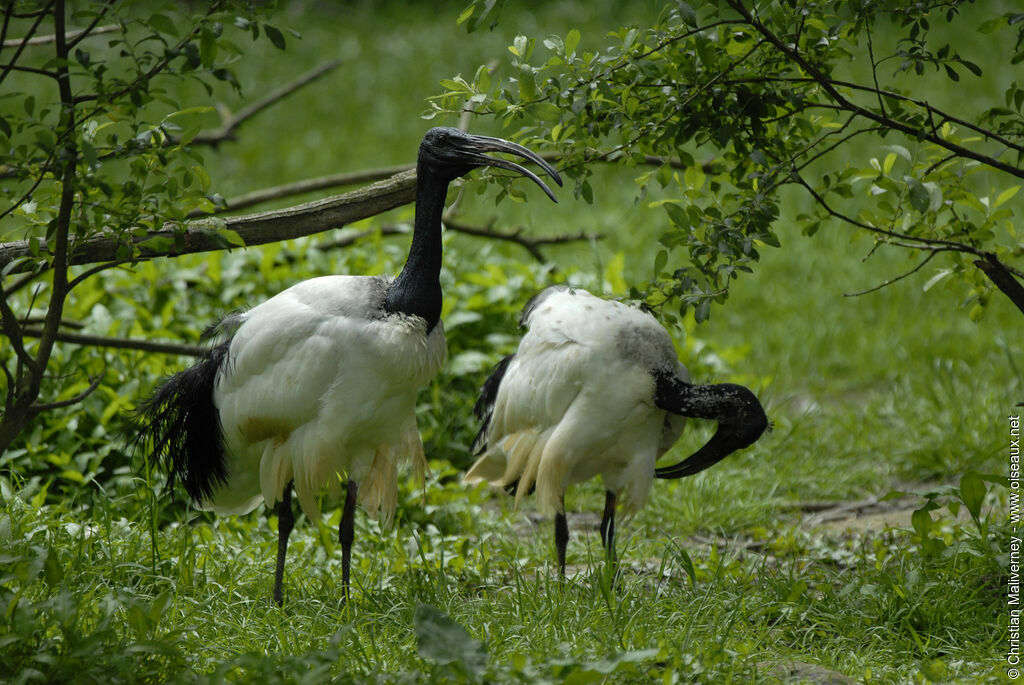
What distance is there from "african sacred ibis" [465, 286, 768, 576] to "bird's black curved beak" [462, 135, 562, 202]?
2.38 ft

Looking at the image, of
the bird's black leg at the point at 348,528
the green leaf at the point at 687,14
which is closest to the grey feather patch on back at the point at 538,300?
the bird's black leg at the point at 348,528

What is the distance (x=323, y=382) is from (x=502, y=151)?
3.32ft

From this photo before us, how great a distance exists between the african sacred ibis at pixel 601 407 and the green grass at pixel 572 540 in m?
0.33

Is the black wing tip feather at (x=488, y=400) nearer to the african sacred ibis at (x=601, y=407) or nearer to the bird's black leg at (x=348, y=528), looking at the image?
the african sacred ibis at (x=601, y=407)

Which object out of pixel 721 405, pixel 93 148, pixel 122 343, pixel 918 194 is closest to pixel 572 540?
pixel 721 405

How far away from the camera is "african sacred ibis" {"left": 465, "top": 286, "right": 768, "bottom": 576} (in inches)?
161

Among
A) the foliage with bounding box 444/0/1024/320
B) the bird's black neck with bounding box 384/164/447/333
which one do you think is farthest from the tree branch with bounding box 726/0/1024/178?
the bird's black neck with bounding box 384/164/447/333

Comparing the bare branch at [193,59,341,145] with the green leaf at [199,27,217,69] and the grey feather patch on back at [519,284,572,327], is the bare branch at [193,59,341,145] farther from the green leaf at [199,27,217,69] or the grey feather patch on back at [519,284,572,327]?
the green leaf at [199,27,217,69]

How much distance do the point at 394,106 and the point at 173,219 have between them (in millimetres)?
10066

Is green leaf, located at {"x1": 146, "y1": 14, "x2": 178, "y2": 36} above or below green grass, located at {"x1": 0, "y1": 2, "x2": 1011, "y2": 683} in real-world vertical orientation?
above

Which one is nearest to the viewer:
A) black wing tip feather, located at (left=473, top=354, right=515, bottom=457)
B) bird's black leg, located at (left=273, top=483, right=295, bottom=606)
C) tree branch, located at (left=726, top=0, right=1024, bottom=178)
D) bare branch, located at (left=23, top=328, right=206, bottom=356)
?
tree branch, located at (left=726, top=0, right=1024, bottom=178)

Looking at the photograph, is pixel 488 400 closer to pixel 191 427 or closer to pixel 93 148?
pixel 191 427

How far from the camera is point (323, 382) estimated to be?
12.4ft

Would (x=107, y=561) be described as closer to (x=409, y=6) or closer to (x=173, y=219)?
(x=173, y=219)
